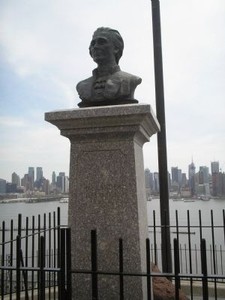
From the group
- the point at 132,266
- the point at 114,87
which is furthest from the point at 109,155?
the point at 132,266

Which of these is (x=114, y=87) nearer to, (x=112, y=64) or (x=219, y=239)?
(x=112, y=64)

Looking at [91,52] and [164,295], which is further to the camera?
[164,295]

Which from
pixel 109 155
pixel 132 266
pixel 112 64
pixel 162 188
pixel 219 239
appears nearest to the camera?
pixel 132 266

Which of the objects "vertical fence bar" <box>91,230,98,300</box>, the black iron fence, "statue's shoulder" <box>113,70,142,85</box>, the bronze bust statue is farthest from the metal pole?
"vertical fence bar" <box>91,230,98,300</box>

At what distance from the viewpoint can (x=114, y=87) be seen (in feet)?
12.6

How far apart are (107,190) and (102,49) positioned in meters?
1.65

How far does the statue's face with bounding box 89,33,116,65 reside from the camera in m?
3.96

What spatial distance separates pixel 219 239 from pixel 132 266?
30.8 meters

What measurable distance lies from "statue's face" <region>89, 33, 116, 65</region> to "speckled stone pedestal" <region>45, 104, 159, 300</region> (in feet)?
2.64

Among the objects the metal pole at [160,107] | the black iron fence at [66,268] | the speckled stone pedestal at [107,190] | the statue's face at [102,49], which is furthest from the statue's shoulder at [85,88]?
the metal pole at [160,107]

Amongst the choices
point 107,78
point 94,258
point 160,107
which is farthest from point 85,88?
point 160,107

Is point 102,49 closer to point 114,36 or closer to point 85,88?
point 114,36

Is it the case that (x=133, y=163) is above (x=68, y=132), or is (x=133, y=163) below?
below

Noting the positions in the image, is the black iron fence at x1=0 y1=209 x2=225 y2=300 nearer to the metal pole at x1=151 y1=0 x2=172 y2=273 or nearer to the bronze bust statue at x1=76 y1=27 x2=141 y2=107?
the metal pole at x1=151 y1=0 x2=172 y2=273
